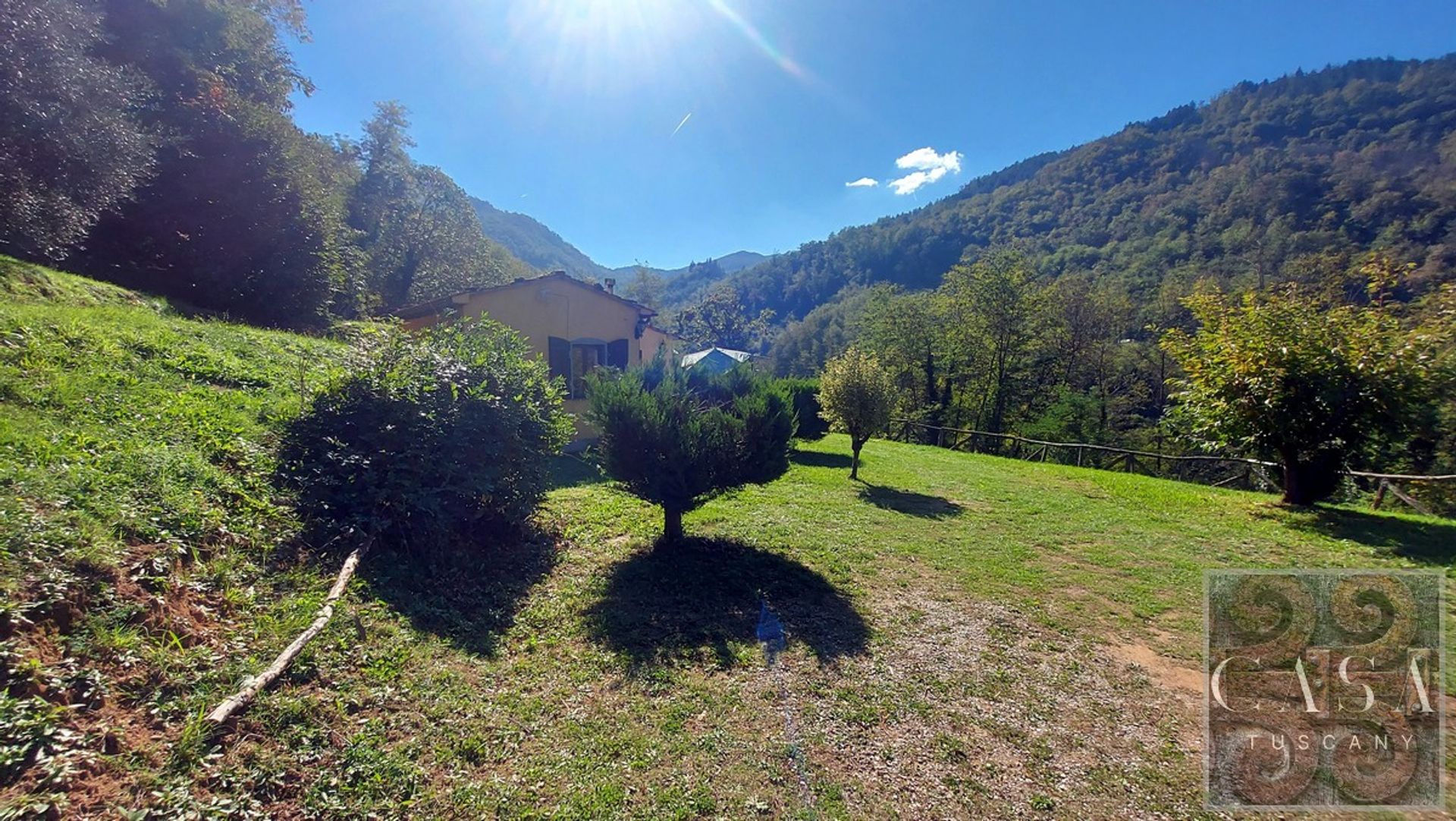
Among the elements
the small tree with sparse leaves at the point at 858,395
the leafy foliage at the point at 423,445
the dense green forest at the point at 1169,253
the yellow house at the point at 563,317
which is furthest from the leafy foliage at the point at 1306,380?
the leafy foliage at the point at 423,445

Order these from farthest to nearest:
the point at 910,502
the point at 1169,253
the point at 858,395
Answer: the point at 1169,253 < the point at 858,395 < the point at 910,502

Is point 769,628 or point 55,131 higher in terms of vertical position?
point 55,131

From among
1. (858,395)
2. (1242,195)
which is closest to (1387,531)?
(858,395)

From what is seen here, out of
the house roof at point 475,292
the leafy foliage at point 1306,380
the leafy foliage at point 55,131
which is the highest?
the leafy foliage at point 55,131

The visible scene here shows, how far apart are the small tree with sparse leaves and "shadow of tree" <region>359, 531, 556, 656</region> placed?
8.21 meters

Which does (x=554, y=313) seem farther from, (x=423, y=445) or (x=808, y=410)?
(x=808, y=410)

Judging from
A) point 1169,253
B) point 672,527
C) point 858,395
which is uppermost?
point 1169,253

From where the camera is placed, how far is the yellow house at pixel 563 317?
37.7 ft

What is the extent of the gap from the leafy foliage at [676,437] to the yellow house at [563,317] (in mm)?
4707

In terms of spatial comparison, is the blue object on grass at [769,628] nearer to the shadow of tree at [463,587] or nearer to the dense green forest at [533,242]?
the shadow of tree at [463,587]

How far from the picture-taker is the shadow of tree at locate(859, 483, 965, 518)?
9261 millimetres

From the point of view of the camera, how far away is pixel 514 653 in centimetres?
398

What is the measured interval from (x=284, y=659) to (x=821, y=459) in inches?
555

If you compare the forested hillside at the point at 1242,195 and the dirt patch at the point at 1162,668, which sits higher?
the forested hillside at the point at 1242,195
